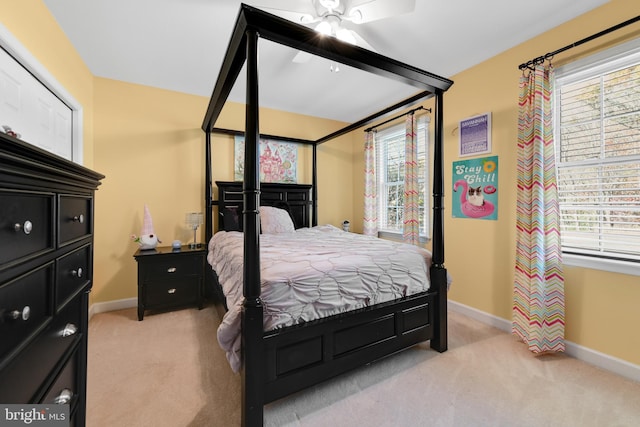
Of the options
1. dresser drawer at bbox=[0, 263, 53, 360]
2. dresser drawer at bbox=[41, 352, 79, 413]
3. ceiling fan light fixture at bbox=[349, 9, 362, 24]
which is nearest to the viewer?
dresser drawer at bbox=[0, 263, 53, 360]

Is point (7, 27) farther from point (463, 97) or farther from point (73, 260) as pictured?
point (463, 97)

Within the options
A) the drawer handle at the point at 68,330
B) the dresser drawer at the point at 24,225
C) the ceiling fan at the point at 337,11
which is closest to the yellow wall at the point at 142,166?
the ceiling fan at the point at 337,11

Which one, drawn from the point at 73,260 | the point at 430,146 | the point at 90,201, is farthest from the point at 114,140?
the point at 430,146

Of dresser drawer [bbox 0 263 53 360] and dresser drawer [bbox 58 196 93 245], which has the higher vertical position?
dresser drawer [bbox 58 196 93 245]

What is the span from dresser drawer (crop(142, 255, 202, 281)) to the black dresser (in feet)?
6.04

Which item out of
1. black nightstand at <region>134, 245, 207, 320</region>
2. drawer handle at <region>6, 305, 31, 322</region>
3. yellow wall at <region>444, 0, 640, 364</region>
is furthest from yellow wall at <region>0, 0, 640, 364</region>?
drawer handle at <region>6, 305, 31, 322</region>

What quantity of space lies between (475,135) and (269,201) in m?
2.55

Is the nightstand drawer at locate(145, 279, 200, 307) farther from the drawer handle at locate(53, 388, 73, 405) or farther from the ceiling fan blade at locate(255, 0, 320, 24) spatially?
the ceiling fan blade at locate(255, 0, 320, 24)

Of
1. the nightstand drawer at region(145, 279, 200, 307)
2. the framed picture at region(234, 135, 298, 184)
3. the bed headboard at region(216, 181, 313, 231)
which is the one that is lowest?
the nightstand drawer at region(145, 279, 200, 307)

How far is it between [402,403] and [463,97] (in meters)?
2.86

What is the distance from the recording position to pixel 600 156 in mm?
1958

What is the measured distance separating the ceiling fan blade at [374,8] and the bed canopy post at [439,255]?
0.68 metres

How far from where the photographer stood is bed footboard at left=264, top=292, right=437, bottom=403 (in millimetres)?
1432

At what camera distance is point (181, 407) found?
Result: 59.9 inches
